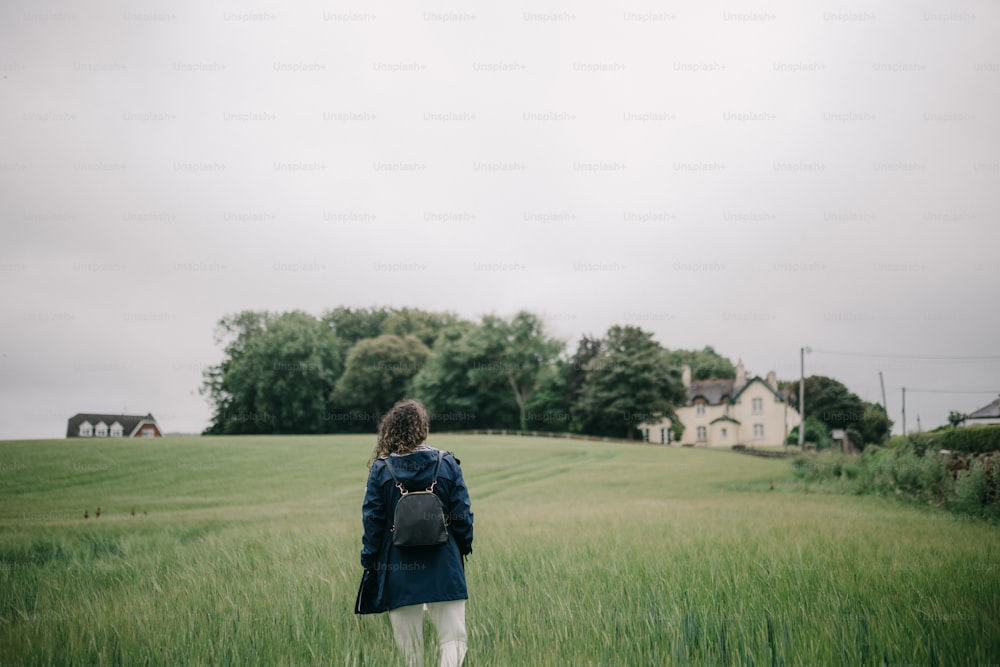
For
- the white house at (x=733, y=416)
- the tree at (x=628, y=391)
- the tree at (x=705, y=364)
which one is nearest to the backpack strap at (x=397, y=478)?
the tree at (x=628, y=391)

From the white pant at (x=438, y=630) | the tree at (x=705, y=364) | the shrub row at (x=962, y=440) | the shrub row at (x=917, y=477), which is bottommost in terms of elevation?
the shrub row at (x=917, y=477)

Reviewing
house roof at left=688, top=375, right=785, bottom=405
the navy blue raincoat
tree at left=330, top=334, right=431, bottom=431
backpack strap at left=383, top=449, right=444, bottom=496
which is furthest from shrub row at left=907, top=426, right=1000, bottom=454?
tree at left=330, top=334, right=431, bottom=431

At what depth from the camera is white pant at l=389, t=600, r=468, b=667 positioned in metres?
4.13

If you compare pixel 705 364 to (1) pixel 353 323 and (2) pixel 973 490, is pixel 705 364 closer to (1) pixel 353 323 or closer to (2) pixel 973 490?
(1) pixel 353 323

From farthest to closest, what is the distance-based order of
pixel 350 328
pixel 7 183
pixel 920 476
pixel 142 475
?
pixel 350 328 < pixel 142 475 < pixel 920 476 < pixel 7 183

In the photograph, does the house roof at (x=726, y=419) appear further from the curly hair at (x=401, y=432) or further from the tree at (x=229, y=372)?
the curly hair at (x=401, y=432)

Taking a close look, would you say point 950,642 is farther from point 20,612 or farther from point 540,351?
point 540,351

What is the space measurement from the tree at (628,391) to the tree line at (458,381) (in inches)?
4.5

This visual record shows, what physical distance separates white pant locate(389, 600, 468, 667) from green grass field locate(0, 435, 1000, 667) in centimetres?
16

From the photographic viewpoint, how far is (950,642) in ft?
13.7

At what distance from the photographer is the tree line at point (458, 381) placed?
64750 millimetres

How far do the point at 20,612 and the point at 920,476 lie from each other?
59.4 feet

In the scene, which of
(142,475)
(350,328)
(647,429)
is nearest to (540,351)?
(647,429)

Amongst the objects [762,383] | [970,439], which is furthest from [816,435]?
[970,439]
